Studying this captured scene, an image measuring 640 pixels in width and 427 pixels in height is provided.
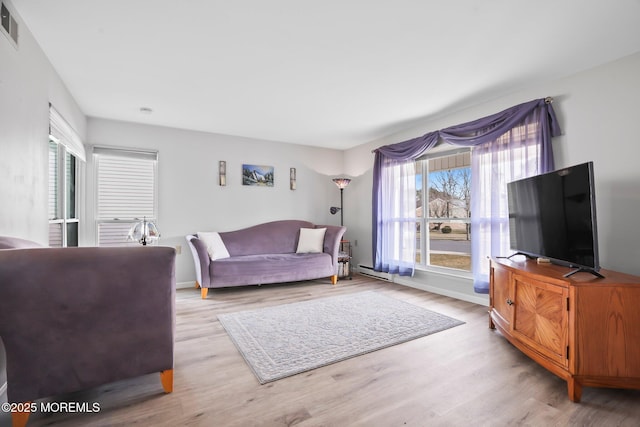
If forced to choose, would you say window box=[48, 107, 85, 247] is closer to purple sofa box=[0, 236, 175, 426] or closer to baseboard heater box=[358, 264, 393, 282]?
purple sofa box=[0, 236, 175, 426]

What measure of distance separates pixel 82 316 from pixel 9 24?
189cm

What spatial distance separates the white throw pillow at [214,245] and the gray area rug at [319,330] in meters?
1.19

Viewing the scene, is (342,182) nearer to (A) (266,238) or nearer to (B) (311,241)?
(B) (311,241)

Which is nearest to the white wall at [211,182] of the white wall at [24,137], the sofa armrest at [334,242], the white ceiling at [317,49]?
the white ceiling at [317,49]

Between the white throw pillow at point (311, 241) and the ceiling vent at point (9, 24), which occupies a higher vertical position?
the ceiling vent at point (9, 24)

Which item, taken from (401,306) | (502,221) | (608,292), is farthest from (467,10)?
(401,306)

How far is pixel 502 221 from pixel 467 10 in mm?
2179

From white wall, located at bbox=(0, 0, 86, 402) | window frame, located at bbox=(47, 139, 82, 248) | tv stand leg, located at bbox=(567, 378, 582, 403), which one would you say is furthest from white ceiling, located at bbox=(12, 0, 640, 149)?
tv stand leg, located at bbox=(567, 378, 582, 403)

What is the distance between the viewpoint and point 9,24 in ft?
5.98

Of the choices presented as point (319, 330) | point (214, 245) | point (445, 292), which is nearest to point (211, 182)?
point (214, 245)

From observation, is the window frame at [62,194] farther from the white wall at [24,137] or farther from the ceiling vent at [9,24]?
the ceiling vent at [9,24]

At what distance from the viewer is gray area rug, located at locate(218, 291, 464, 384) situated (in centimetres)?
215

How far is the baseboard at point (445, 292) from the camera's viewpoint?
3491 millimetres

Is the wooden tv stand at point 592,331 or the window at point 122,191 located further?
the window at point 122,191
